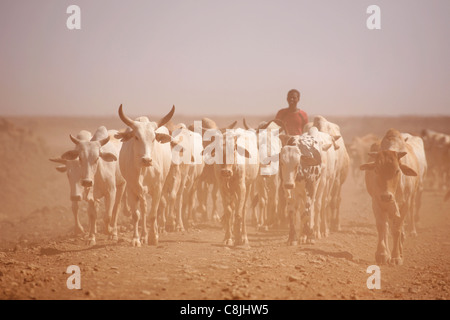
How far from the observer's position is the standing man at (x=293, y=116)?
13.9m

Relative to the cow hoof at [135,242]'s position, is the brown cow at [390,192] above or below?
above

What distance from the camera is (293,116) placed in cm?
1393

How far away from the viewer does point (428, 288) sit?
832 centimetres

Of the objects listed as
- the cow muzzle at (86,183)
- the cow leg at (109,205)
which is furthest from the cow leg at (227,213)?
the cow muzzle at (86,183)

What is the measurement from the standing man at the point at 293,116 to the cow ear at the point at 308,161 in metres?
2.68

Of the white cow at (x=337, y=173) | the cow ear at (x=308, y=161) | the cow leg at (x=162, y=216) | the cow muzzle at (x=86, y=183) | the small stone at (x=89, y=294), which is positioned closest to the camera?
the small stone at (x=89, y=294)

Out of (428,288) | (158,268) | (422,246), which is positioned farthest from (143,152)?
(422,246)

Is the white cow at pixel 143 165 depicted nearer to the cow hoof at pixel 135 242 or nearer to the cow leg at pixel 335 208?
the cow hoof at pixel 135 242

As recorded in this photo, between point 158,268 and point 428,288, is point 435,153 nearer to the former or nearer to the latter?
point 428,288

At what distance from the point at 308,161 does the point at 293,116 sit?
2917mm

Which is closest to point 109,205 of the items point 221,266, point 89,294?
point 221,266

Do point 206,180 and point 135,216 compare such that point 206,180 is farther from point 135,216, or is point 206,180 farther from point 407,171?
point 407,171

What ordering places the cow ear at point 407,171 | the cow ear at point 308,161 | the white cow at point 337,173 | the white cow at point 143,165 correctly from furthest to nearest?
the white cow at point 337,173 < the cow ear at point 308,161 < the white cow at point 143,165 < the cow ear at point 407,171

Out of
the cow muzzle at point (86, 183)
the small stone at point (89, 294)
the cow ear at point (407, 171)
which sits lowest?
the small stone at point (89, 294)
